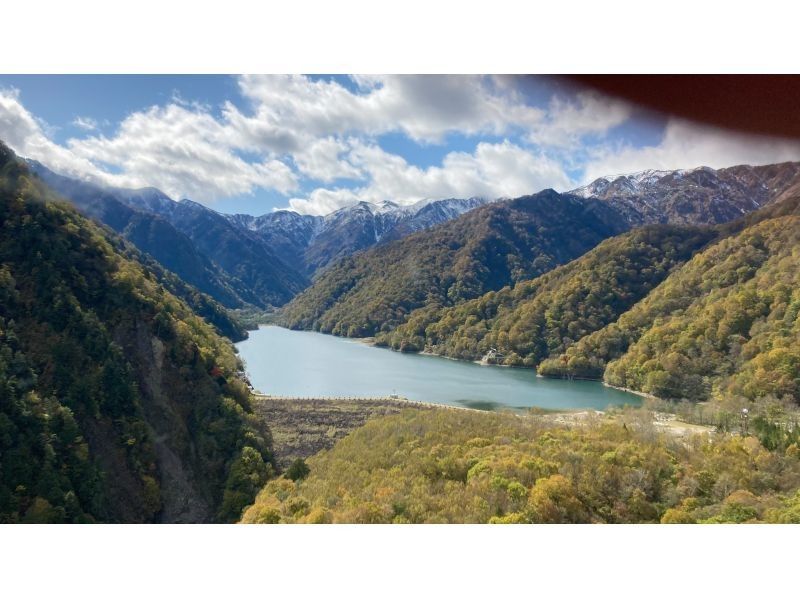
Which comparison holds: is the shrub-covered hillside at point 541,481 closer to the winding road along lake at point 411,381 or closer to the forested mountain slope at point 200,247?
the winding road along lake at point 411,381

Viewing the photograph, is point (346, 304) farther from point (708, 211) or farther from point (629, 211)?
point (708, 211)

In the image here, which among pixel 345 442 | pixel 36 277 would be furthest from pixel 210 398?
pixel 36 277

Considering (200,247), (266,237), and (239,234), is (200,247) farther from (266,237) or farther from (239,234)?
(266,237)

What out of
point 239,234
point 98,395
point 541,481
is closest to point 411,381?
point 98,395

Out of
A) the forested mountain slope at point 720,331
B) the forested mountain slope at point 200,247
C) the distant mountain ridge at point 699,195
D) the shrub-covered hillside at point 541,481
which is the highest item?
the distant mountain ridge at point 699,195

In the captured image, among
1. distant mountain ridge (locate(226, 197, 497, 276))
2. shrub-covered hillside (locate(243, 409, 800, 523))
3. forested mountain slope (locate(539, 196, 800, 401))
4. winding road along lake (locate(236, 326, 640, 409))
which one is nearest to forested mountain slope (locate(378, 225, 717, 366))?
winding road along lake (locate(236, 326, 640, 409))

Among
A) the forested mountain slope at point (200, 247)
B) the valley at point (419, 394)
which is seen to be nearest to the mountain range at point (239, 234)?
the forested mountain slope at point (200, 247)
